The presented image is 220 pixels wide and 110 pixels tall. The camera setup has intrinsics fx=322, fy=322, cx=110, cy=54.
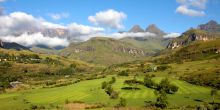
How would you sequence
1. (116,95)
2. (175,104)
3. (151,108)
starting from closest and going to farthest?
1. (151,108)
2. (175,104)
3. (116,95)

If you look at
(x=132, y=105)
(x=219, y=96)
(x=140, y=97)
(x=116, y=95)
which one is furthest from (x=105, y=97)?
(x=219, y=96)

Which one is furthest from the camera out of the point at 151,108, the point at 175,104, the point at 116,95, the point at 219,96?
the point at 116,95

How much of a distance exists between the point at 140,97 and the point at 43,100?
58.8 metres

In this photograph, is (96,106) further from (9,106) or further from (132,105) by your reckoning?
(9,106)

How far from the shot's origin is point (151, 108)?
511ft

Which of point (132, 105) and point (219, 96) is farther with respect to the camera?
point (219, 96)

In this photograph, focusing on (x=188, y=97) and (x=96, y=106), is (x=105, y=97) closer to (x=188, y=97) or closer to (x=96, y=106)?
(x=96, y=106)

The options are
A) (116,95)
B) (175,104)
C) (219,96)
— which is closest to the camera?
(175,104)

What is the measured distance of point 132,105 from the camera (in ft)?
549

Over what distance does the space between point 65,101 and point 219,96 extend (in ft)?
291

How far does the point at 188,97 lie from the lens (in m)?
189

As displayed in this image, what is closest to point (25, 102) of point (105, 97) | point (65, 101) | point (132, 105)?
point (65, 101)

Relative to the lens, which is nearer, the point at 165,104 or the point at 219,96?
the point at 165,104

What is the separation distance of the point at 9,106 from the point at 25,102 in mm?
15417
